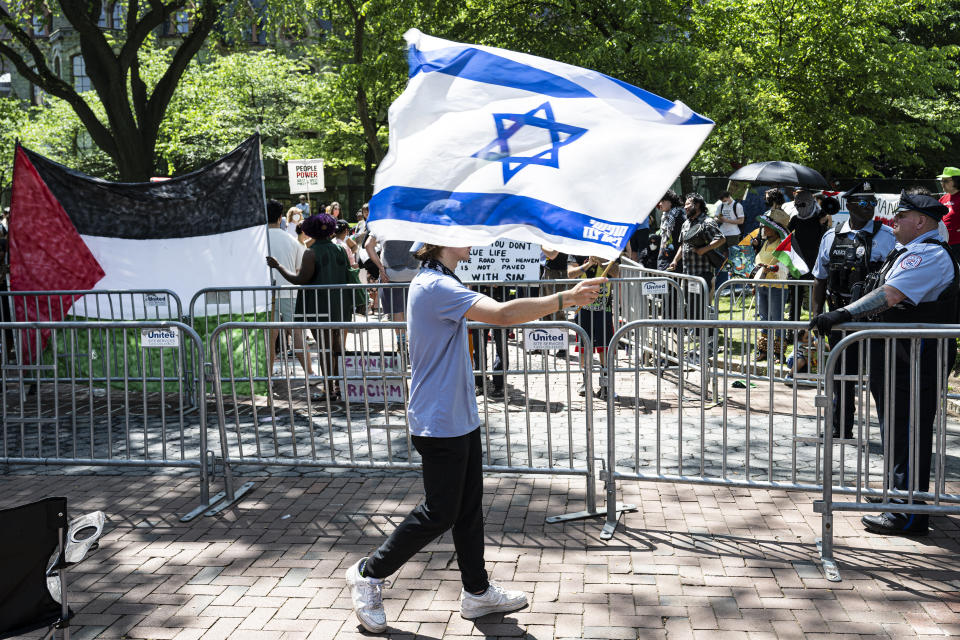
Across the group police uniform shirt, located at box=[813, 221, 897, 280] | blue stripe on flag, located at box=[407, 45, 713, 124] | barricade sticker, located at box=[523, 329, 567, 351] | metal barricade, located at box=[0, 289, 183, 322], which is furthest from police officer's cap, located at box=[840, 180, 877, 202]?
metal barricade, located at box=[0, 289, 183, 322]

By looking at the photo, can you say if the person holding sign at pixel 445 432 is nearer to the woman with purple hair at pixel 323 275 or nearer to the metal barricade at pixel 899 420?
the metal barricade at pixel 899 420

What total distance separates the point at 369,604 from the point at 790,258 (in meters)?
7.78

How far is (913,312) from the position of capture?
210 inches

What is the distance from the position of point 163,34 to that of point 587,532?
177ft

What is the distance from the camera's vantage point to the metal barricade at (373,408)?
5863 mm

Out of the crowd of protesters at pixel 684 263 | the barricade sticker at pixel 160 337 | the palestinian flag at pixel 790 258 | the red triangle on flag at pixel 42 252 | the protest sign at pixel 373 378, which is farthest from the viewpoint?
the palestinian flag at pixel 790 258

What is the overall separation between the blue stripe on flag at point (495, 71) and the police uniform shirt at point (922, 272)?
2410 millimetres

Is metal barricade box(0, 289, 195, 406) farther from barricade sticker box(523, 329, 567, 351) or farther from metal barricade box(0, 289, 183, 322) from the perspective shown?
barricade sticker box(523, 329, 567, 351)

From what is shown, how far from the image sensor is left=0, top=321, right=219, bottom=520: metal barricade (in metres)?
6.62

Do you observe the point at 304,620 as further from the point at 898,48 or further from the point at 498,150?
the point at 898,48

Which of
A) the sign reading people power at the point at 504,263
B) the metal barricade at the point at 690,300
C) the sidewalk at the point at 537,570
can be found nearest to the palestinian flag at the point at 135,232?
the sign reading people power at the point at 504,263

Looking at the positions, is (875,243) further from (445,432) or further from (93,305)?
(93,305)

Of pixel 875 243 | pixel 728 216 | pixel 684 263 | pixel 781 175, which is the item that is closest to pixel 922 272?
pixel 875 243

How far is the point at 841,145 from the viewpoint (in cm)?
2695
